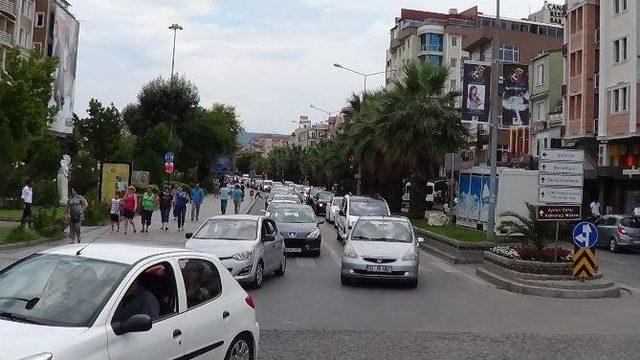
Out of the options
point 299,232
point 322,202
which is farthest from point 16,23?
point 299,232

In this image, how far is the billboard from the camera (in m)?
57.8

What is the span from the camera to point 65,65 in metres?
59.5

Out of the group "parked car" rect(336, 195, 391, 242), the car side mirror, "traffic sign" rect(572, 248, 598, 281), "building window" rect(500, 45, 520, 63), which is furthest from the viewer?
"building window" rect(500, 45, 520, 63)

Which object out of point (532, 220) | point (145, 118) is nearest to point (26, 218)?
point (532, 220)

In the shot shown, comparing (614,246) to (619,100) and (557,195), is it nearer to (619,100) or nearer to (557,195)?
(619,100)

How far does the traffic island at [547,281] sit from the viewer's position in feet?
47.4

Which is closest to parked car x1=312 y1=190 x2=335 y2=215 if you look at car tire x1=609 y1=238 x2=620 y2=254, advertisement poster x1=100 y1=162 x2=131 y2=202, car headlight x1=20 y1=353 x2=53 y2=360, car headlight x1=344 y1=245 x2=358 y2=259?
advertisement poster x1=100 y1=162 x2=131 y2=202

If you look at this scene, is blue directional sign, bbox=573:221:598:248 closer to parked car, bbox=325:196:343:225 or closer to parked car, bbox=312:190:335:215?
parked car, bbox=325:196:343:225

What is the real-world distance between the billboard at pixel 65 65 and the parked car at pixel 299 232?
3955 cm

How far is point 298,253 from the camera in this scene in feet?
71.3

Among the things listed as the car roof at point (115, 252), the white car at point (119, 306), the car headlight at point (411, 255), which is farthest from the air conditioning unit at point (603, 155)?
the car roof at point (115, 252)

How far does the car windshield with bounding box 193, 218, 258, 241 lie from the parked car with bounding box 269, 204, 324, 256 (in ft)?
15.7

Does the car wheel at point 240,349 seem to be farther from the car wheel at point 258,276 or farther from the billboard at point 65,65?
→ the billboard at point 65,65

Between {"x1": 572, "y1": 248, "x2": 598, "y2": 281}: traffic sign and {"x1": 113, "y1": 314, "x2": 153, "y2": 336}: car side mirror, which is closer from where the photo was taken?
{"x1": 113, "y1": 314, "x2": 153, "y2": 336}: car side mirror
